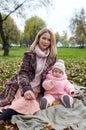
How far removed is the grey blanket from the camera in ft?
17.2

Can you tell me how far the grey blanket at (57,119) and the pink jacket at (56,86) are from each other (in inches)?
12.6

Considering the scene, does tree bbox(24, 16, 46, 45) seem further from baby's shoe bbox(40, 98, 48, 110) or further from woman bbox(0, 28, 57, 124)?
baby's shoe bbox(40, 98, 48, 110)

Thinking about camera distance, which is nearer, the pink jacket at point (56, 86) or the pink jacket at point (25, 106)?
the pink jacket at point (25, 106)

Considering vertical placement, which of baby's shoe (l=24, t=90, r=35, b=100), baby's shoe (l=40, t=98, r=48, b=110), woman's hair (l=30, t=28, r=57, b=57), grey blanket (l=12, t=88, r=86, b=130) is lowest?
grey blanket (l=12, t=88, r=86, b=130)

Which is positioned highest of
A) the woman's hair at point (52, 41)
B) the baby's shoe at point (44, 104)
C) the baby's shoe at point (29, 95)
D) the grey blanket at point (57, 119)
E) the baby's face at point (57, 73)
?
the woman's hair at point (52, 41)

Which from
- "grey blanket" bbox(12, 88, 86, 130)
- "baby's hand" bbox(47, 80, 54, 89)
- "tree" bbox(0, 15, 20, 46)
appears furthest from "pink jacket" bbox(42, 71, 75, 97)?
"tree" bbox(0, 15, 20, 46)

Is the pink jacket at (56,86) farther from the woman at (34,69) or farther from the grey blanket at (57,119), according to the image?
the grey blanket at (57,119)

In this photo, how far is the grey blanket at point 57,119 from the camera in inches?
206

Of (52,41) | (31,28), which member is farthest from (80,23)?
(52,41)

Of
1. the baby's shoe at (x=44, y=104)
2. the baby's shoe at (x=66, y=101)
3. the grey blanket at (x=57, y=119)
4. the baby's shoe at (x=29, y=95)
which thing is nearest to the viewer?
the grey blanket at (x=57, y=119)

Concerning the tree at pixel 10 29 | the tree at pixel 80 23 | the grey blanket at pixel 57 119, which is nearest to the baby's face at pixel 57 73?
the grey blanket at pixel 57 119

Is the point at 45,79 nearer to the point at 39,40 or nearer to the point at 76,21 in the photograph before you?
the point at 39,40

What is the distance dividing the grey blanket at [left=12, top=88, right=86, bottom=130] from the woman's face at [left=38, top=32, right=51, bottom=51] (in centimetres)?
112

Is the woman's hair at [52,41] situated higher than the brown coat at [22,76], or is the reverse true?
the woman's hair at [52,41]
